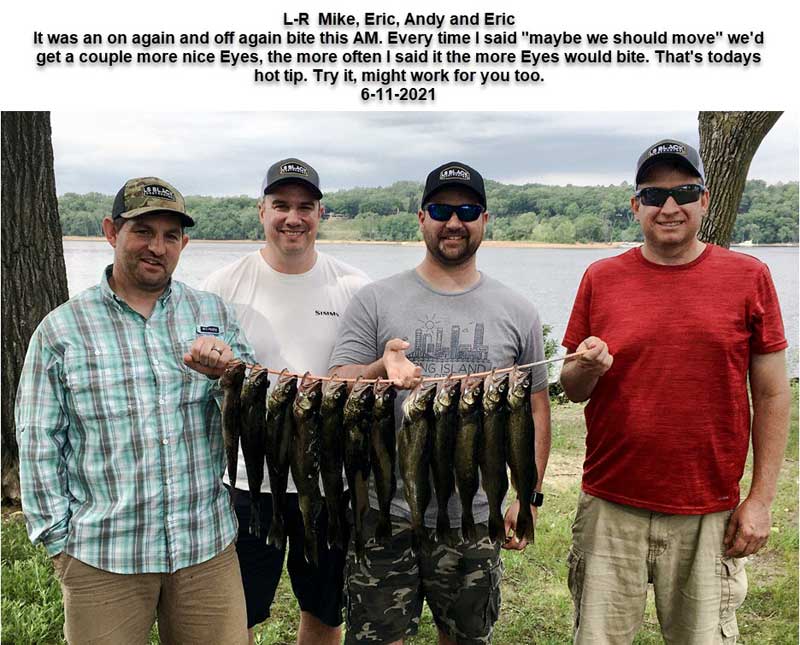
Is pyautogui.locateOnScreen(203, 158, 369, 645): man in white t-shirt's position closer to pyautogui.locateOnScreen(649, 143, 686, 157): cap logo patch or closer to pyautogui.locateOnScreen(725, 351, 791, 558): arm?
pyautogui.locateOnScreen(649, 143, 686, 157): cap logo patch

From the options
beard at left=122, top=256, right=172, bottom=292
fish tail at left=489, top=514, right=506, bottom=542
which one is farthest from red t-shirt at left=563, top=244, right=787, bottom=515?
beard at left=122, top=256, right=172, bottom=292

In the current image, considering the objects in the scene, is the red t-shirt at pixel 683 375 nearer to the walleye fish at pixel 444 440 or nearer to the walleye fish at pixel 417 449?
the walleye fish at pixel 444 440

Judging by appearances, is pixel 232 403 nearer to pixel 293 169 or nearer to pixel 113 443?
pixel 113 443

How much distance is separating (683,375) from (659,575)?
44.5 inches

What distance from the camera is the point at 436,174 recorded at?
388cm

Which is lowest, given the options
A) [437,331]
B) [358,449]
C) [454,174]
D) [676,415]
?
[358,449]

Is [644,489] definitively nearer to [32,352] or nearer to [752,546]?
[752,546]

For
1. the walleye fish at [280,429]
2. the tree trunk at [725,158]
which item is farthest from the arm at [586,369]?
the tree trunk at [725,158]

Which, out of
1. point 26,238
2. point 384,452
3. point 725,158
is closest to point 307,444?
point 384,452

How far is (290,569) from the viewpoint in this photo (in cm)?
433

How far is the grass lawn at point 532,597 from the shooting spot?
5.38 metres

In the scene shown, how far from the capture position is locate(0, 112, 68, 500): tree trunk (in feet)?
23.8

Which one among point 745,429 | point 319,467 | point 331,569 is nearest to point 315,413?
point 319,467

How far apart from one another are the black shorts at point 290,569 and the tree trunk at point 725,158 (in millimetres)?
5241
